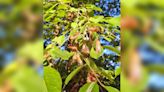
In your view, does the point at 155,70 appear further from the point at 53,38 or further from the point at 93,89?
the point at 53,38

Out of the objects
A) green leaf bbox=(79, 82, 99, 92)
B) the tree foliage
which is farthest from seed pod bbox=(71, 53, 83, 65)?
green leaf bbox=(79, 82, 99, 92)

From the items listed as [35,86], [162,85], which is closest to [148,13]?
[162,85]

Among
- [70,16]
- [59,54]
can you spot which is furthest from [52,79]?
[70,16]

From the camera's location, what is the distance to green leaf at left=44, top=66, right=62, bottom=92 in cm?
69

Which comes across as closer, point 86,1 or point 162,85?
point 162,85

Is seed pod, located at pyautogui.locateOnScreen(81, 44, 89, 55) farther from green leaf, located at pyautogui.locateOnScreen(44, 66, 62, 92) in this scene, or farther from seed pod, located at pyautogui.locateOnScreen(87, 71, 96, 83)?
green leaf, located at pyautogui.locateOnScreen(44, 66, 62, 92)

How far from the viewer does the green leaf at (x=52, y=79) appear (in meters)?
0.69

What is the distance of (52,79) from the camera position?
710 millimetres

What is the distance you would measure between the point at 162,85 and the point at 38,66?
26cm

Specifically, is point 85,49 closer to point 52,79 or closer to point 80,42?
Answer: point 80,42

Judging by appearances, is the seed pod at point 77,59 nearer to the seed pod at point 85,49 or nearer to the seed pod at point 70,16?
the seed pod at point 85,49

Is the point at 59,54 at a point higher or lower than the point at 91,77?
higher

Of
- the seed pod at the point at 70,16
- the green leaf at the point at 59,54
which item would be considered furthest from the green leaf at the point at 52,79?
the seed pod at the point at 70,16

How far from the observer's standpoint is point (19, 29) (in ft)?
1.69
